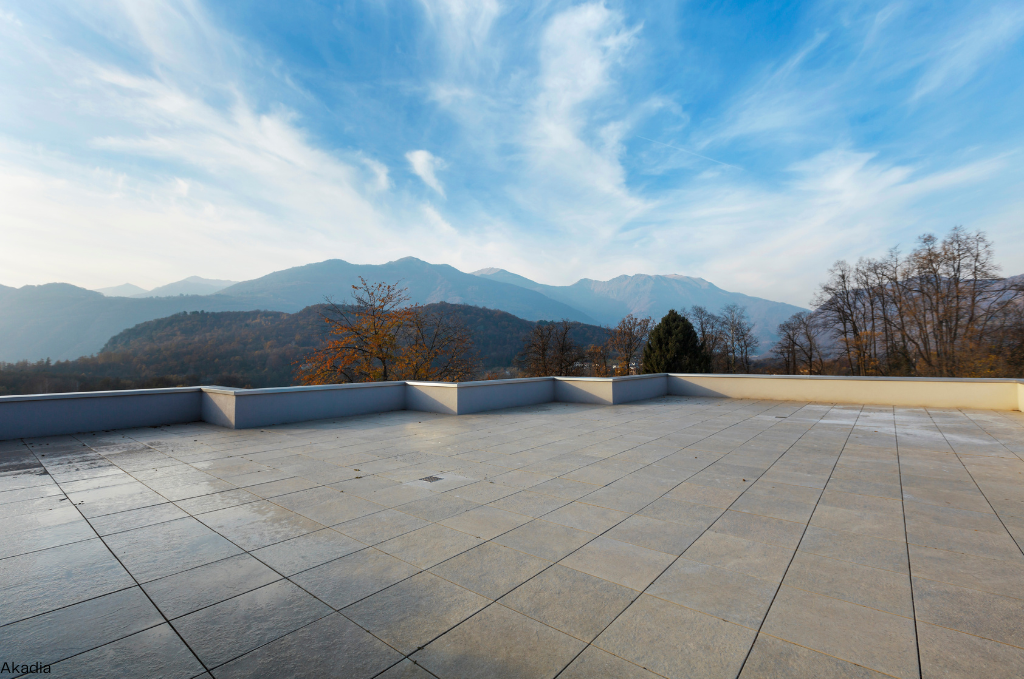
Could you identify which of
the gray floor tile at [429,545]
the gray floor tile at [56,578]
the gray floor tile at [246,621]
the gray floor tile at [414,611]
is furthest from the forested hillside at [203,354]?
the gray floor tile at [414,611]

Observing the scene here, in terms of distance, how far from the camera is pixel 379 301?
19.2 metres

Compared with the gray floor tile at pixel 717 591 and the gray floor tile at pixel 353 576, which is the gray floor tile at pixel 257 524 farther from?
the gray floor tile at pixel 717 591

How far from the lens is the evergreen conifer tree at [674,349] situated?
2203 centimetres

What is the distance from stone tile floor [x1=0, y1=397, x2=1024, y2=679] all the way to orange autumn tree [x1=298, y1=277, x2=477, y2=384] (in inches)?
511

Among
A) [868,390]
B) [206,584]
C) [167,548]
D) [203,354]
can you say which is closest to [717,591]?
[206,584]

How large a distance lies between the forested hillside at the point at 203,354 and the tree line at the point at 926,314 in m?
20.7

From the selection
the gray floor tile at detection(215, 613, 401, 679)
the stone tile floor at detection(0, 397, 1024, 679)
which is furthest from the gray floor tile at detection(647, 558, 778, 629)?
the gray floor tile at detection(215, 613, 401, 679)

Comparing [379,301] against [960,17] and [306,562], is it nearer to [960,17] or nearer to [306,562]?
[306,562]

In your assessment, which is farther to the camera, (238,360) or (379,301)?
(238,360)

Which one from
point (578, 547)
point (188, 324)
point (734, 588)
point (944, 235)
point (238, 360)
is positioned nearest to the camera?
point (734, 588)

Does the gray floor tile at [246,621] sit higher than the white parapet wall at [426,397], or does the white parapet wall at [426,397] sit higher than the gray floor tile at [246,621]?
the white parapet wall at [426,397]

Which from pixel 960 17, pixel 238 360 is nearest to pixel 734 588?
pixel 960 17

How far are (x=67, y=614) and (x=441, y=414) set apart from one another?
726cm

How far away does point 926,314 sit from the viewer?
21.2 m
